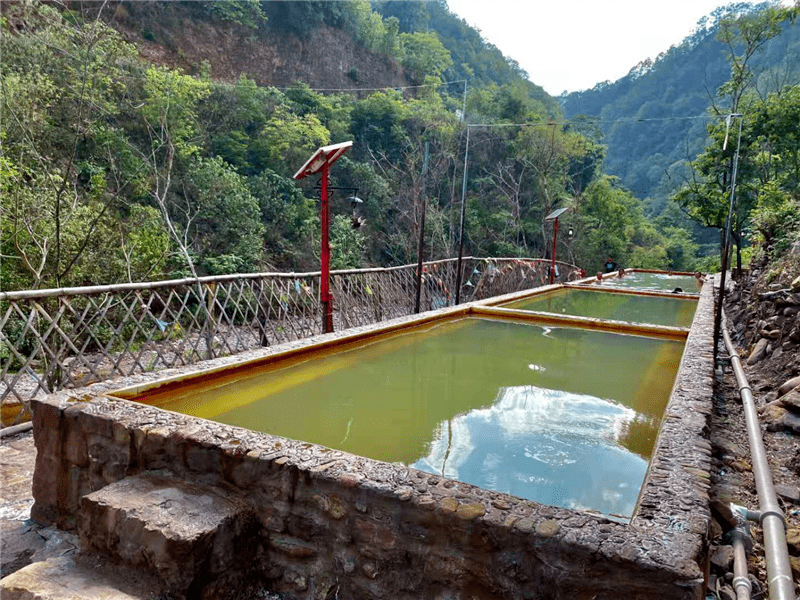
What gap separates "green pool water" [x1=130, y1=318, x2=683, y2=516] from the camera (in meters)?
2.13

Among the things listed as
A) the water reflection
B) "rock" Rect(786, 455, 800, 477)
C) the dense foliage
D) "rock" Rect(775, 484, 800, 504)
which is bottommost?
"rock" Rect(775, 484, 800, 504)

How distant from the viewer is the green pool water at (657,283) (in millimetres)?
11125

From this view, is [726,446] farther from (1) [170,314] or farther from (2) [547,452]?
(1) [170,314]

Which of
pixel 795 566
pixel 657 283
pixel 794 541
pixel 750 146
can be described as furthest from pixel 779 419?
pixel 750 146

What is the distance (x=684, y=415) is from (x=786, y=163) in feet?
41.0

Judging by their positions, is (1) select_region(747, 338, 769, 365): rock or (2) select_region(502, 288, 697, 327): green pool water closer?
(1) select_region(747, 338, 769, 365): rock

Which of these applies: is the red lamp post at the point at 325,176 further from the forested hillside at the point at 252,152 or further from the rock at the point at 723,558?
the rock at the point at 723,558

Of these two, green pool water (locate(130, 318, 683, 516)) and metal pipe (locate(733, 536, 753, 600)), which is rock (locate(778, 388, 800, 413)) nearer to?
green pool water (locate(130, 318, 683, 516))

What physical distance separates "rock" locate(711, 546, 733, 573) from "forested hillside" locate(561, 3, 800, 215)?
107 feet

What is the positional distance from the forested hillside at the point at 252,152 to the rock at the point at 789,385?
151 inches

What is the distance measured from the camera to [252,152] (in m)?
14.5

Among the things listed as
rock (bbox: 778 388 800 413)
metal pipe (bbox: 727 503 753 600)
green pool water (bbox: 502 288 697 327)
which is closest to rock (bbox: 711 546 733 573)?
metal pipe (bbox: 727 503 753 600)

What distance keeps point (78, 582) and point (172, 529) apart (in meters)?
0.33

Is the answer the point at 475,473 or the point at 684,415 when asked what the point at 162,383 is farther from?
the point at 684,415
